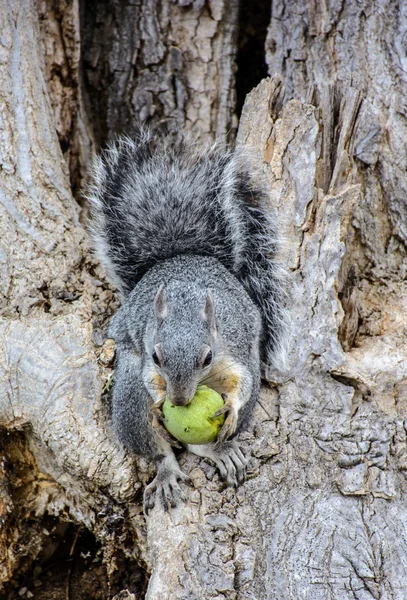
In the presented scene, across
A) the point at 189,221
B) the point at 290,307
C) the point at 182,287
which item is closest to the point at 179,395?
the point at 182,287

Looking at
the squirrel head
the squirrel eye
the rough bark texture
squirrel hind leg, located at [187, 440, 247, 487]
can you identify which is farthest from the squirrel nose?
the rough bark texture

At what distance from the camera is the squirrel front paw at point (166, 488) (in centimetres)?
199

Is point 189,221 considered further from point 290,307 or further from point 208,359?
point 208,359

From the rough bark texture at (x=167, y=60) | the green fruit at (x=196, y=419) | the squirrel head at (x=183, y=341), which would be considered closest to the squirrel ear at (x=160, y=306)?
the squirrel head at (x=183, y=341)

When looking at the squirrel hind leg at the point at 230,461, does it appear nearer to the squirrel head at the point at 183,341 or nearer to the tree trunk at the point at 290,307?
the tree trunk at the point at 290,307

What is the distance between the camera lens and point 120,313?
7.88 feet

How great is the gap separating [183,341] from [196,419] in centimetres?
23

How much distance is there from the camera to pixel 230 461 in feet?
6.60

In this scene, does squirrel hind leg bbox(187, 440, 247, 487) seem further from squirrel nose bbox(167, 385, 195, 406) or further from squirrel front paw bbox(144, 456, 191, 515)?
squirrel nose bbox(167, 385, 195, 406)

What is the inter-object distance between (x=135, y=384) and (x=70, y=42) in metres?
1.74

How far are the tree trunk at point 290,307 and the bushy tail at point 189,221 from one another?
0.09 m

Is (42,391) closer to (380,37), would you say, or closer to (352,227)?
(352,227)

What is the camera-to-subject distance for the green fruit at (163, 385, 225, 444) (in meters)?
1.92

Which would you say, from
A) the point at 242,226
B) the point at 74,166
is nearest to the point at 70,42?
the point at 74,166
